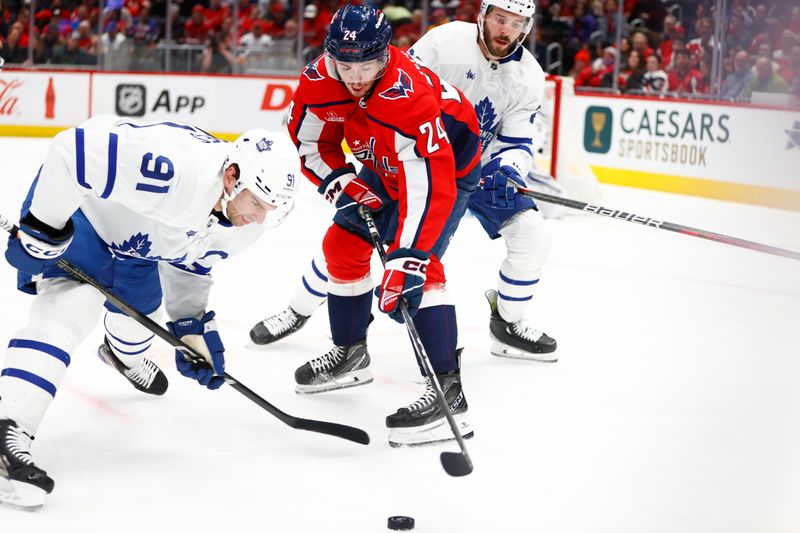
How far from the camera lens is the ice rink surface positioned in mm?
1381

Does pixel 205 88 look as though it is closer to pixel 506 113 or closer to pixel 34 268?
pixel 506 113

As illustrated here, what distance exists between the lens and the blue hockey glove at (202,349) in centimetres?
238

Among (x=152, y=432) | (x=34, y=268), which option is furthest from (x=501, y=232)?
(x=34, y=268)

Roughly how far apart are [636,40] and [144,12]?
5266mm

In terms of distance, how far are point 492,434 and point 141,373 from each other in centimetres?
99

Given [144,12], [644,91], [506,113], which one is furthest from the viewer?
[144,12]

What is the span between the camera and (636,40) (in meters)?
8.35

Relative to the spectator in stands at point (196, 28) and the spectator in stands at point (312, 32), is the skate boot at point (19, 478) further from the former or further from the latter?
the spectator in stands at point (196, 28)

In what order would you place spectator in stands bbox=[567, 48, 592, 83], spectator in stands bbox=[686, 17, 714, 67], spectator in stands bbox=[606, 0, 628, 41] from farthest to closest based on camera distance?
spectator in stands bbox=[567, 48, 592, 83] < spectator in stands bbox=[606, 0, 628, 41] < spectator in stands bbox=[686, 17, 714, 67]

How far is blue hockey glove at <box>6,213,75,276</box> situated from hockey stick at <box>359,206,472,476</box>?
0.81 metres

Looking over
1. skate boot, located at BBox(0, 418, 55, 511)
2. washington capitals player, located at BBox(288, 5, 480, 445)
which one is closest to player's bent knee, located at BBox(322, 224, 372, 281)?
washington capitals player, located at BBox(288, 5, 480, 445)

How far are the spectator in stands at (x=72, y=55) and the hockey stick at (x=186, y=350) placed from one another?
8.10 metres

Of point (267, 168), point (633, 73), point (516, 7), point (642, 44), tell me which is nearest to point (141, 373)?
point (267, 168)

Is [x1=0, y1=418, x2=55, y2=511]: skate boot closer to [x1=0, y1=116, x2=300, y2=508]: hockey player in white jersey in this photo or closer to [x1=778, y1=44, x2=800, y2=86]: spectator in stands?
[x1=0, y1=116, x2=300, y2=508]: hockey player in white jersey
